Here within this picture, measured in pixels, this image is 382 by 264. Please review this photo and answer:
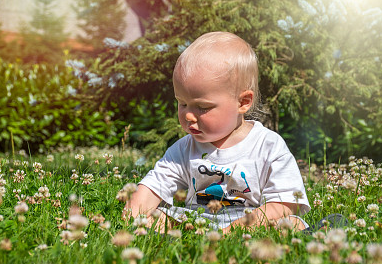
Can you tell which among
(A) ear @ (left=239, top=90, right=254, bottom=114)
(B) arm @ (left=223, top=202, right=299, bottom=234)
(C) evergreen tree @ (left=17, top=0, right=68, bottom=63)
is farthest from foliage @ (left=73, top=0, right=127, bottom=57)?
(B) arm @ (left=223, top=202, right=299, bottom=234)

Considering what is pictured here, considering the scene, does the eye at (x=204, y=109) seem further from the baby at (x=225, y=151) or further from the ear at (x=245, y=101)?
the ear at (x=245, y=101)

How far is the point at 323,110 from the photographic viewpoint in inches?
Result: 201

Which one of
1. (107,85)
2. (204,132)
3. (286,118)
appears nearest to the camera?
(204,132)

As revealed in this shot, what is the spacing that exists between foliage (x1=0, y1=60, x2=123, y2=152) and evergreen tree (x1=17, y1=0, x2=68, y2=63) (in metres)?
1.21

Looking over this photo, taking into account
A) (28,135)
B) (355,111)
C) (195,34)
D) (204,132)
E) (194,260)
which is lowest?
(28,135)

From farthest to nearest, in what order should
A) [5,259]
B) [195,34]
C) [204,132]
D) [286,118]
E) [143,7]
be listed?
1. [143,7]
2. [286,118]
3. [195,34]
4. [204,132]
5. [5,259]

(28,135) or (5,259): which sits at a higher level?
(5,259)

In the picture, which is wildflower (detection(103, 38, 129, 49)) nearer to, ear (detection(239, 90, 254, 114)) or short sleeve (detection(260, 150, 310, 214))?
ear (detection(239, 90, 254, 114))

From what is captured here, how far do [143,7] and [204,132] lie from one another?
574cm

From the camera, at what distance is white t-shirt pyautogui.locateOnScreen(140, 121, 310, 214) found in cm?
262

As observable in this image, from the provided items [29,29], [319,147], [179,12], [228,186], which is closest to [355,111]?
[319,147]

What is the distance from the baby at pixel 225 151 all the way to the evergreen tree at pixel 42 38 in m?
6.01

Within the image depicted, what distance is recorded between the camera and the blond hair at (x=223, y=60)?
2.58 meters

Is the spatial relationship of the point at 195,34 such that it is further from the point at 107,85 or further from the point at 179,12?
the point at 107,85
